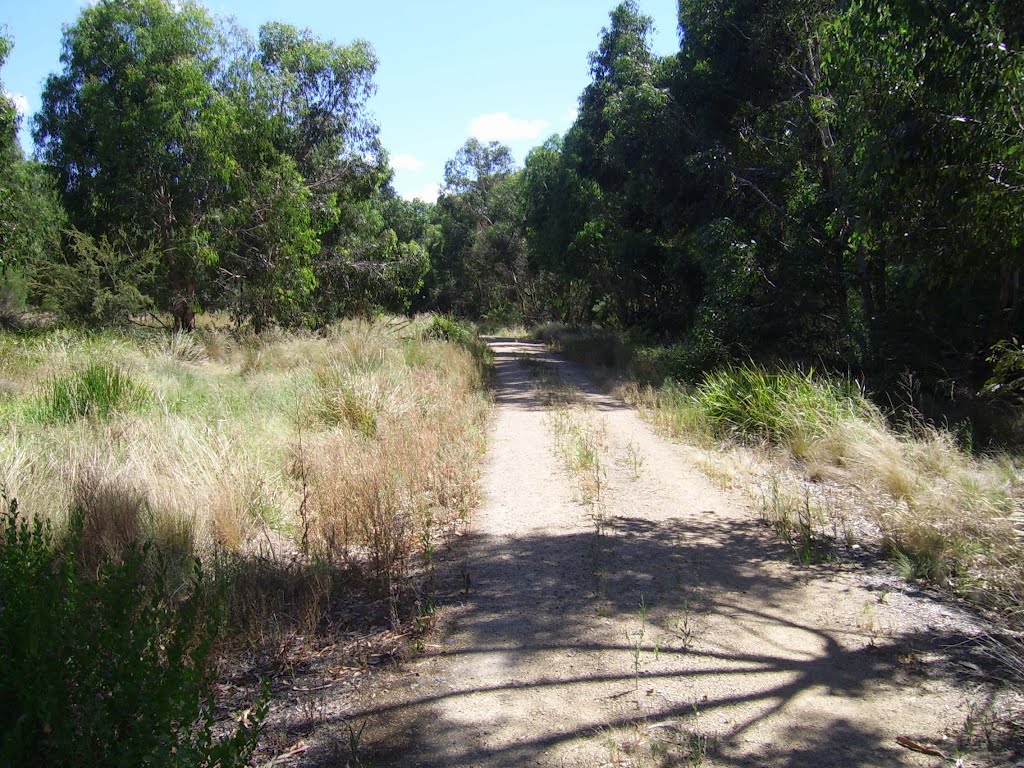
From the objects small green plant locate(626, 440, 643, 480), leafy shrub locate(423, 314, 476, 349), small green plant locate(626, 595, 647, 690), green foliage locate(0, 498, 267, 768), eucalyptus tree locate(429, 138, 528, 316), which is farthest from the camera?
eucalyptus tree locate(429, 138, 528, 316)

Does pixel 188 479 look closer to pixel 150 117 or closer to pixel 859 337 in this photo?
pixel 859 337

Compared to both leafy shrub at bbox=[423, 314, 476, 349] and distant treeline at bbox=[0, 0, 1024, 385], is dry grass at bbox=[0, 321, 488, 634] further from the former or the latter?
leafy shrub at bbox=[423, 314, 476, 349]

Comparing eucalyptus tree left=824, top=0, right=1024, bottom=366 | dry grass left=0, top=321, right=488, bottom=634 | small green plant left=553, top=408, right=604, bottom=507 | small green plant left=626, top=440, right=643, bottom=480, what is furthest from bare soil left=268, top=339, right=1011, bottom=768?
eucalyptus tree left=824, top=0, right=1024, bottom=366

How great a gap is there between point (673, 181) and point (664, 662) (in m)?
15.4

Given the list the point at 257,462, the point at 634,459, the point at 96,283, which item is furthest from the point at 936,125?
the point at 96,283

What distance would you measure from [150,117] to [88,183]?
2.52 m

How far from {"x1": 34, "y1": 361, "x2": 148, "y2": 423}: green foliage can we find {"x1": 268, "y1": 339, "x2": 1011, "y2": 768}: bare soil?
506 centimetres

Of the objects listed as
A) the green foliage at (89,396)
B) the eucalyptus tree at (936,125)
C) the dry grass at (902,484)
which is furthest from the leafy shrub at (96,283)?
the eucalyptus tree at (936,125)

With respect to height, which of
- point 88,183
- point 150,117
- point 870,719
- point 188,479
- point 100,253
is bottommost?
point 870,719

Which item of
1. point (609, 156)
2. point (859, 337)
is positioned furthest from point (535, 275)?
point (859, 337)

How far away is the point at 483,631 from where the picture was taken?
3.91 m

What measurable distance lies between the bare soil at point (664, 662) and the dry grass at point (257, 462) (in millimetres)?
812

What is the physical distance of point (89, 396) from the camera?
334 inches

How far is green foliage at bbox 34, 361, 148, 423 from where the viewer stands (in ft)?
26.6
